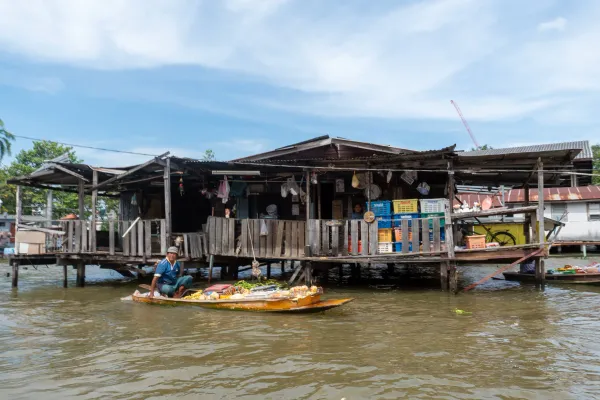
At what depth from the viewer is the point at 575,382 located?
511cm

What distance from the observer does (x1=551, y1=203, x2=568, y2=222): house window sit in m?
26.1

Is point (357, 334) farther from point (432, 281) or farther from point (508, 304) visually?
point (432, 281)

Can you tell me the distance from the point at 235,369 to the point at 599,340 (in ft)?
19.1

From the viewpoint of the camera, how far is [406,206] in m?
12.0

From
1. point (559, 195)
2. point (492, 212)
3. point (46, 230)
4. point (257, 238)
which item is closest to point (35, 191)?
point (46, 230)

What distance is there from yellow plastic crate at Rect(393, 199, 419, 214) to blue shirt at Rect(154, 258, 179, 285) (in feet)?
20.2

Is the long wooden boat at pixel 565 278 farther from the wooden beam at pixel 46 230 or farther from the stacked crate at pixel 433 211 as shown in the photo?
the wooden beam at pixel 46 230

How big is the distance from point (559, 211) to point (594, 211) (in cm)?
178

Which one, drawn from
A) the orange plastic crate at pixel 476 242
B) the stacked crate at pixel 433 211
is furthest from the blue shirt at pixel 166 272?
the orange plastic crate at pixel 476 242

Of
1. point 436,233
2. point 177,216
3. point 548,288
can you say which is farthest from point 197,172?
point 548,288

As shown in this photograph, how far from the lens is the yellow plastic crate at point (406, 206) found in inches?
468

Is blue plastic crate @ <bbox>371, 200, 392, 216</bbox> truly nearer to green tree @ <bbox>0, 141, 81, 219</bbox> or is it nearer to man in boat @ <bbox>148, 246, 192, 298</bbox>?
man in boat @ <bbox>148, 246, 192, 298</bbox>

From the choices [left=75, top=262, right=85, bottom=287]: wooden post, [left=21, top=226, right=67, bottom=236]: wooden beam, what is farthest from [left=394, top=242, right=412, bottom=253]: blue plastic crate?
[left=21, top=226, right=67, bottom=236]: wooden beam

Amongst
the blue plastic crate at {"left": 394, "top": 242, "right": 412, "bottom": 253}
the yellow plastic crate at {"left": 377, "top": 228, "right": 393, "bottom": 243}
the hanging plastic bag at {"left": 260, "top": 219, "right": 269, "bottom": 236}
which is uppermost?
the hanging plastic bag at {"left": 260, "top": 219, "right": 269, "bottom": 236}
